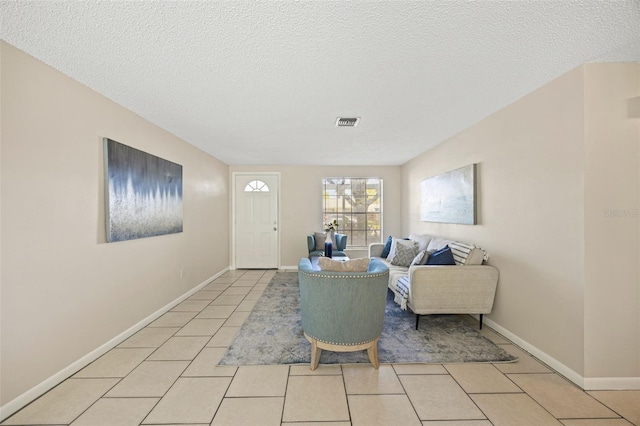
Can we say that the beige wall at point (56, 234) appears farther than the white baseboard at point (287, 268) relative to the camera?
No

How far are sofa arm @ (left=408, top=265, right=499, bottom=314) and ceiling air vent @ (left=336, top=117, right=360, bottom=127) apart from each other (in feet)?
5.67

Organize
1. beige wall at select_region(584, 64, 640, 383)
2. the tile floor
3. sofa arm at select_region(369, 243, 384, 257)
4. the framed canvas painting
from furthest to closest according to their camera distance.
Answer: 1. sofa arm at select_region(369, 243, 384, 257)
2. the framed canvas painting
3. beige wall at select_region(584, 64, 640, 383)
4. the tile floor

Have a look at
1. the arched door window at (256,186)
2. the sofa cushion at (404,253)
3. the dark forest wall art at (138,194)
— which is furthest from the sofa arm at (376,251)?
the dark forest wall art at (138,194)

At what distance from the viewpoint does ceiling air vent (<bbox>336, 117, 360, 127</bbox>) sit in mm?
2863

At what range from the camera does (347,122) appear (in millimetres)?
2947

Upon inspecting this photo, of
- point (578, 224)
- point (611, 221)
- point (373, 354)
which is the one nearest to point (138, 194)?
point (373, 354)

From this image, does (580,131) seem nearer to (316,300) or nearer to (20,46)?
(316,300)

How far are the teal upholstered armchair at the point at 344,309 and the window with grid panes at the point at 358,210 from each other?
377 cm

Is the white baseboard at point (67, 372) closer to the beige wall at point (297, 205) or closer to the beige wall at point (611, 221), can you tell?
the beige wall at point (297, 205)

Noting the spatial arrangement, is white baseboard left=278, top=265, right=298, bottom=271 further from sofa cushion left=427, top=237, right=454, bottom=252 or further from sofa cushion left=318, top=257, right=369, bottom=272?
sofa cushion left=318, top=257, right=369, bottom=272

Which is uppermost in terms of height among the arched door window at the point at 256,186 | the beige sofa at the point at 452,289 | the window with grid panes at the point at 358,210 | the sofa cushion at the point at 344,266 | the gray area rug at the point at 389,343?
the arched door window at the point at 256,186

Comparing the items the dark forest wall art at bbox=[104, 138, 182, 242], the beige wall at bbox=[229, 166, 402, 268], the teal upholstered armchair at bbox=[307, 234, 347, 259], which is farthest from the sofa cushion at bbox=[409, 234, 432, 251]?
the dark forest wall art at bbox=[104, 138, 182, 242]

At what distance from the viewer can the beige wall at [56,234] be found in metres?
1.64

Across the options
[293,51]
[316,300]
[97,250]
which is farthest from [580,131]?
[97,250]
